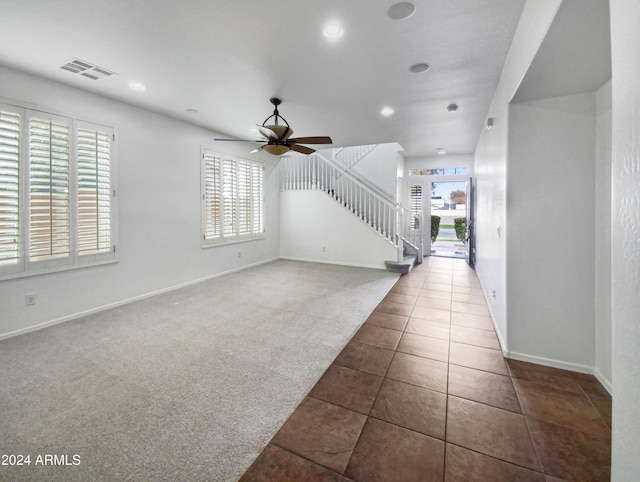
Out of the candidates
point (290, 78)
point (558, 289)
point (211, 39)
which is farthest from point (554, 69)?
point (211, 39)

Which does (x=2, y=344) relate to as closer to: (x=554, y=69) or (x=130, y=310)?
(x=130, y=310)

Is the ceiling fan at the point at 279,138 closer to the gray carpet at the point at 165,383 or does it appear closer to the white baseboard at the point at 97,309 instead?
the gray carpet at the point at 165,383

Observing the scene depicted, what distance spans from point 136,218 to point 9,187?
1.38 metres

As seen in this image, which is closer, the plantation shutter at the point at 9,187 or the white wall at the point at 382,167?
the plantation shutter at the point at 9,187

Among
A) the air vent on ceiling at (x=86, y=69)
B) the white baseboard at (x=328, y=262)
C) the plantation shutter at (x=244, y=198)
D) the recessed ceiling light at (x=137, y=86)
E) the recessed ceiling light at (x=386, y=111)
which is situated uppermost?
the recessed ceiling light at (x=386, y=111)

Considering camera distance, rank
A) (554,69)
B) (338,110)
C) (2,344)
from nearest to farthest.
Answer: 1. (554,69)
2. (2,344)
3. (338,110)

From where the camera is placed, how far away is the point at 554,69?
6.42ft

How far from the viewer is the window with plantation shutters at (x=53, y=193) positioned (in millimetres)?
3031

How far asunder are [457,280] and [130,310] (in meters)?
5.53

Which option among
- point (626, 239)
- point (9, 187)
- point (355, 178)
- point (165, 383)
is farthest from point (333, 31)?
point (355, 178)

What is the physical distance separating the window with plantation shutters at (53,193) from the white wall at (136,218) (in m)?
0.14

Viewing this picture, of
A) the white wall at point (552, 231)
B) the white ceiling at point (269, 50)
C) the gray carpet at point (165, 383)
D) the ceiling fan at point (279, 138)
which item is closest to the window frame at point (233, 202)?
the white ceiling at point (269, 50)

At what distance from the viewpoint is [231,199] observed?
5980 millimetres

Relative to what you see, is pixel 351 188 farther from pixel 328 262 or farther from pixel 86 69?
pixel 86 69
